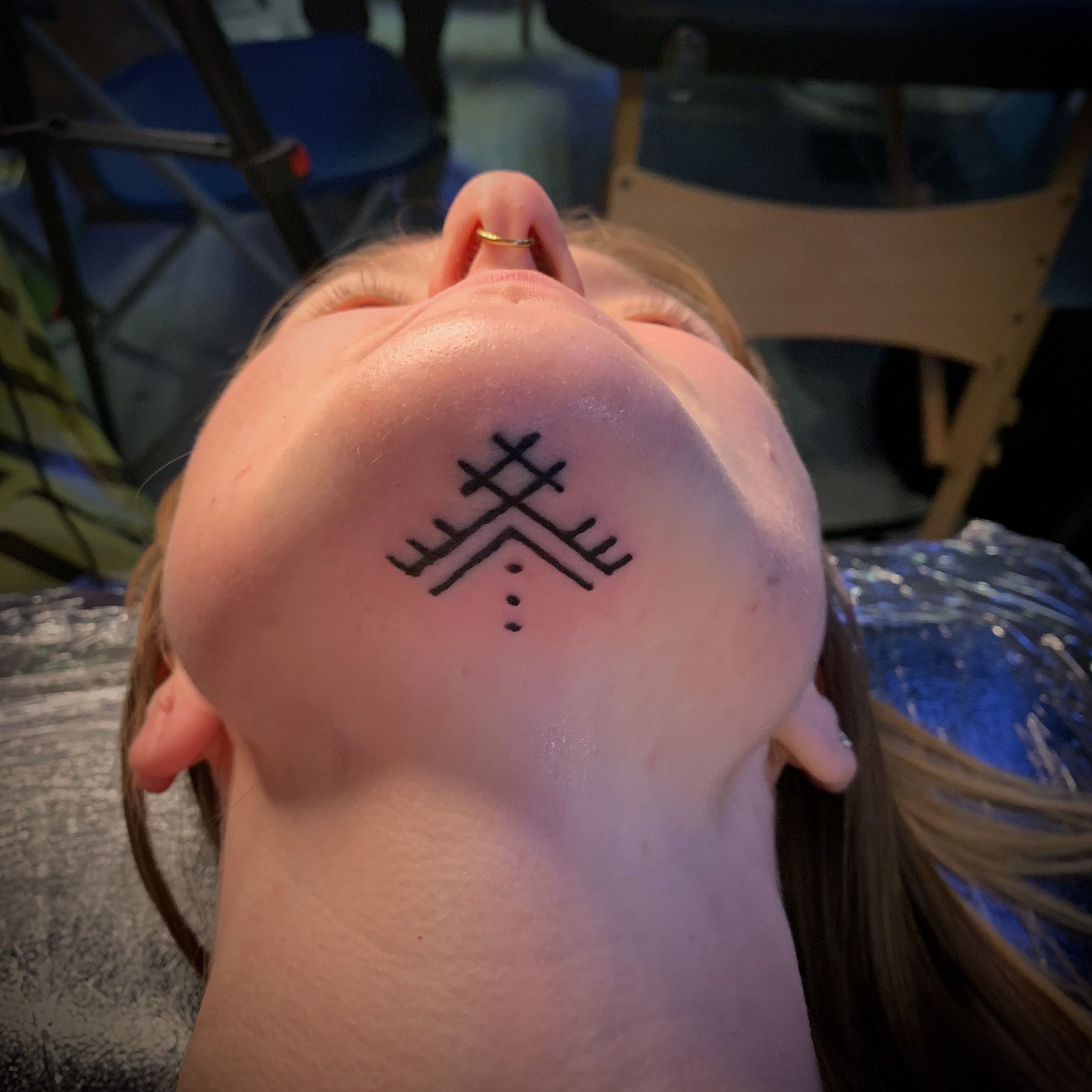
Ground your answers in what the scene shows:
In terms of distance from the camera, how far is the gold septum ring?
0.50 meters

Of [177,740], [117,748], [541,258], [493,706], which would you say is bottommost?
[117,748]

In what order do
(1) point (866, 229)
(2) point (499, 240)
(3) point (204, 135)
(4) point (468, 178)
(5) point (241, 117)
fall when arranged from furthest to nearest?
(4) point (468, 178)
(1) point (866, 229)
(3) point (204, 135)
(5) point (241, 117)
(2) point (499, 240)

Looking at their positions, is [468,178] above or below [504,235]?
below

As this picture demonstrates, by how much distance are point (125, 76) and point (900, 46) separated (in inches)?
58.7

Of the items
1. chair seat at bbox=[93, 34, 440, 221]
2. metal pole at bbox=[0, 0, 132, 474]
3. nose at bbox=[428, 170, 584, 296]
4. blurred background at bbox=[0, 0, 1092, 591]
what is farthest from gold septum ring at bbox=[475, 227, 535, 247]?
chair seat at bbox=[93, 34, 440, 221]

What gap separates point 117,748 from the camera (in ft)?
3.02

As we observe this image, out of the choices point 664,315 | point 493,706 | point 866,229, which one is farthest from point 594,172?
point 493,706

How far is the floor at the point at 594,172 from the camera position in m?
1.96

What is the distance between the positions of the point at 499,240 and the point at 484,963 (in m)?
0.43

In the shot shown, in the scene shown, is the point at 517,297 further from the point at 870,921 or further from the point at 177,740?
the point at 870,921

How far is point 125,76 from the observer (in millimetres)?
1599

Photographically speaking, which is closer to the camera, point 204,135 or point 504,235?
point 504,235

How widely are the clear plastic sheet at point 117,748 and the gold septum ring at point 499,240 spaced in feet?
2.22

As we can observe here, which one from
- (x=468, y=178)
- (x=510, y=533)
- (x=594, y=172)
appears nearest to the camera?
(x=510, y=533)
